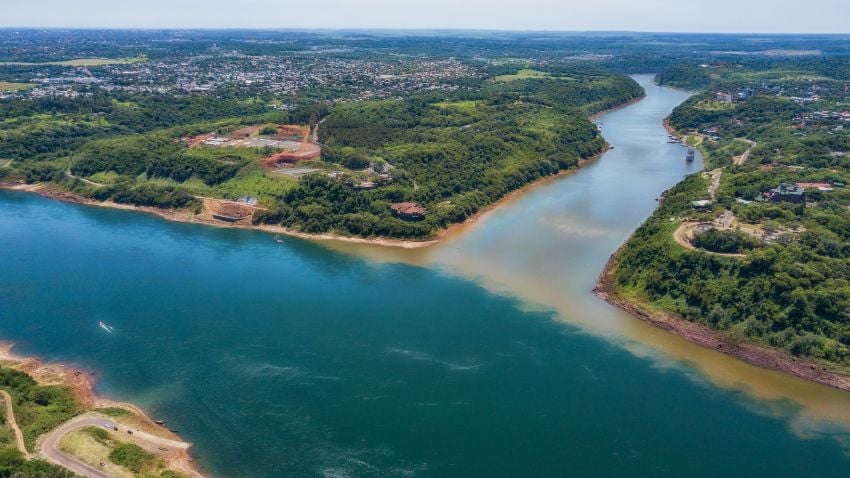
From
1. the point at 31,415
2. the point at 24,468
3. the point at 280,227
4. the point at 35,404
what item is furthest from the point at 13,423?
the point at 280,227

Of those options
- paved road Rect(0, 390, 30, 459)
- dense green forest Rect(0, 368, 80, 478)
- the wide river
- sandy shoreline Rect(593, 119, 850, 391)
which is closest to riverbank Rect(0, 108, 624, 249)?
the wide river

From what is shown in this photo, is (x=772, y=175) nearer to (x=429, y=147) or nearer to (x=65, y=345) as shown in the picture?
(x=429, y=147)

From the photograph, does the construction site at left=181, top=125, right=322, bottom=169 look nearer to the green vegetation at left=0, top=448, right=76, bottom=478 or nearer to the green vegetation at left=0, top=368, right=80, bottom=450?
the green vegetation at left=0, top=368, right=80, bottom=450

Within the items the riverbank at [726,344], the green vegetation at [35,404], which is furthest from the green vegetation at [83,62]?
the riverbank at [726,344]

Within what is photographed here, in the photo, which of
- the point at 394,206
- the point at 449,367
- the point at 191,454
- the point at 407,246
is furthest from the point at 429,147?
the point at 191,454

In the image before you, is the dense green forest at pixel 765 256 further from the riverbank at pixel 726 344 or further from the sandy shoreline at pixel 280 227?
the sandy shoreline at pixel 280 227

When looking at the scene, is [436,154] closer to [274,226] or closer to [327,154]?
[327,154]
